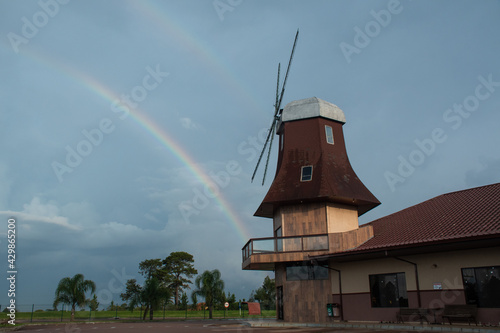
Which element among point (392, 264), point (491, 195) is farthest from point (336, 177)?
point (491, 195)

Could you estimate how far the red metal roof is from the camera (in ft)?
51.9

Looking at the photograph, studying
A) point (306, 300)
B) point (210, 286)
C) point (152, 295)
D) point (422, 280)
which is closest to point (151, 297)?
point (152, 295)

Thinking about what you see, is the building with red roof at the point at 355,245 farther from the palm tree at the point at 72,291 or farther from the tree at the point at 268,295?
the tree at the point at 268,295

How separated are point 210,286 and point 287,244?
2067 cm

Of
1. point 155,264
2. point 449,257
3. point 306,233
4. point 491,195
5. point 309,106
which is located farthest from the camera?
point 155,264

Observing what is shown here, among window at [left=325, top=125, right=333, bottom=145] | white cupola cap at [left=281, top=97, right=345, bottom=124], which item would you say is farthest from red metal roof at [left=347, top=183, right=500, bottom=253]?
white cupola cap at [left=281, top=97, right=345, bottom=124]

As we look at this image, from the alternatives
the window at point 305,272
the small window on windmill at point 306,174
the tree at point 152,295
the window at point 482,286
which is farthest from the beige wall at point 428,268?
the tree at point 152,295

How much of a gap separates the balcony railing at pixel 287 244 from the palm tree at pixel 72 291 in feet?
58.1

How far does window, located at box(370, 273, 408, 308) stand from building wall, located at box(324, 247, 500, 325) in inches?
8.0

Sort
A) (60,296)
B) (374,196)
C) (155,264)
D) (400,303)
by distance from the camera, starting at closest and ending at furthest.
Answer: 1. (400,303)
2. (374,196)
3. (60,296)
4. (155,264)

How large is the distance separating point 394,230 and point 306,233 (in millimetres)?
4755

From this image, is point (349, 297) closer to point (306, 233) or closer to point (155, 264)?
point (306, 233)

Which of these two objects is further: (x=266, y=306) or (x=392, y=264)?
(x=266, y=306)

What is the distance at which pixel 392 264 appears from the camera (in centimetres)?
1875
